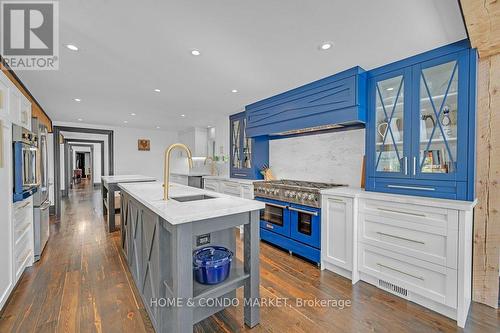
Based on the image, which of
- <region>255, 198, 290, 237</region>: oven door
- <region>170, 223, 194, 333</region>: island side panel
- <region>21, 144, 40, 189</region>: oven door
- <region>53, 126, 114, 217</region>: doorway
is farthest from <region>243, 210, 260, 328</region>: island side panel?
<region>53, 126, 114, 217</region>: doorway

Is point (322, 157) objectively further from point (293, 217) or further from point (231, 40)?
point (231, 40)

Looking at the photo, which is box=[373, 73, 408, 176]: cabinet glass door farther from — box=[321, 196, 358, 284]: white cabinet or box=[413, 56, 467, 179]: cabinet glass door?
box=[321, 196, 358, 284]: white cabinet

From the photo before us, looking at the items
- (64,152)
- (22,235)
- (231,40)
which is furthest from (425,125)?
(64,152)

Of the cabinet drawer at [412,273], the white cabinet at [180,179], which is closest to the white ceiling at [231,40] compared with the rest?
the cabinet drawer at [412,273]

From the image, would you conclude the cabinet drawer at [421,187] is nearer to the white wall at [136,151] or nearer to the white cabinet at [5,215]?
the white cabinet at [5,215]

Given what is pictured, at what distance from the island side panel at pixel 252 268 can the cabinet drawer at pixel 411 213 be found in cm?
127

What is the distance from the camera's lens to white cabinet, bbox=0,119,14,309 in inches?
72.7

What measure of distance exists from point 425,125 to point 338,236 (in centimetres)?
141

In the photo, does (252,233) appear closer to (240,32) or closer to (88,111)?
(240,32)

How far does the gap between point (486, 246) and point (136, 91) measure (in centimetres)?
448

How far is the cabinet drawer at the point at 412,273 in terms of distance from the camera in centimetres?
178

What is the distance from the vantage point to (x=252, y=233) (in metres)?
1.72

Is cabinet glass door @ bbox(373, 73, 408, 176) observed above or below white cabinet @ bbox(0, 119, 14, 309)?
above

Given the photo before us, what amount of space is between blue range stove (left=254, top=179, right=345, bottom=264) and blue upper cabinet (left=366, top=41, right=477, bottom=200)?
26.7 inches
